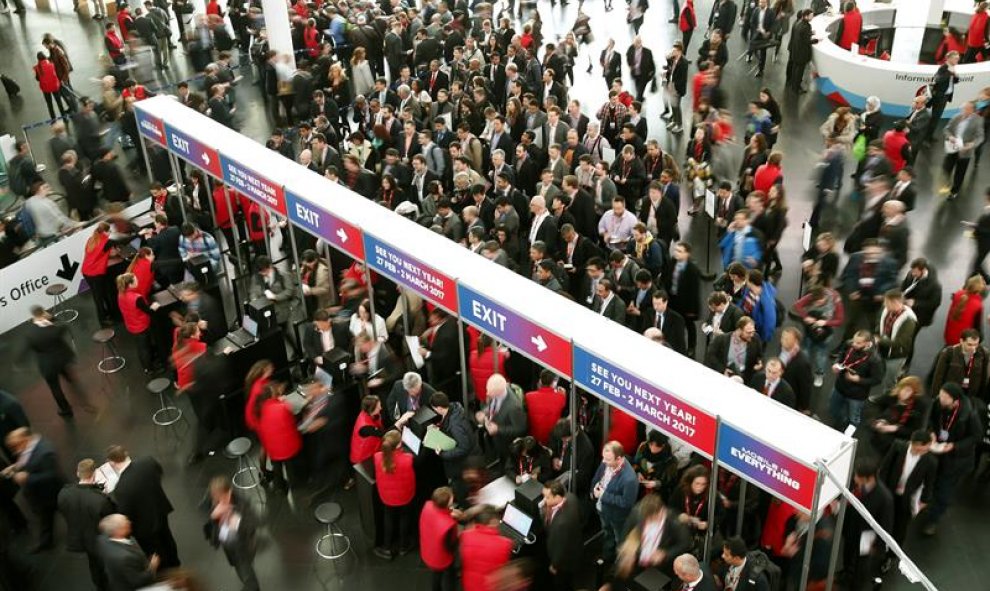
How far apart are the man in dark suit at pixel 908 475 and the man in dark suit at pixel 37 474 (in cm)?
691

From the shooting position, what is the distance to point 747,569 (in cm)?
623

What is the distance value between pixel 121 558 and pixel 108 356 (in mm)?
4987

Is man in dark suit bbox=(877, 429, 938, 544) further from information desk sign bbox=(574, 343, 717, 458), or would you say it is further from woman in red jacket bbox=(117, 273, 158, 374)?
woman in red jacket bbox=(117, 273, 158, 374)

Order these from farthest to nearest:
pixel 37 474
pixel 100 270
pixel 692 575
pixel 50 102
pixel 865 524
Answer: pixel 50 102 < pixel 100 270 < pixel 37 474 < pixel 865 524 < pixel 692 575

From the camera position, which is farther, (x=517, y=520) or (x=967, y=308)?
(x=967, y=308)

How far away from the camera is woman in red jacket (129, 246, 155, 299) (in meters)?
10.2

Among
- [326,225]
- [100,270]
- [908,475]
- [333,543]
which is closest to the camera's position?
[908,475]

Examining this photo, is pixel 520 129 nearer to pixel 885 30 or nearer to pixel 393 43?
pixel 393 43

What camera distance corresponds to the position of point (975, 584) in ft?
24.0

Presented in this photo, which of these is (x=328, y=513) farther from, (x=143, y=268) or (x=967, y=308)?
(x=967, y=308)

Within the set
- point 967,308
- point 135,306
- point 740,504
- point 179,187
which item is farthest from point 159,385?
point 967,308

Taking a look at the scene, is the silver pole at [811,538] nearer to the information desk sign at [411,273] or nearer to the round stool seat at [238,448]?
the information desk sign at [411,273]

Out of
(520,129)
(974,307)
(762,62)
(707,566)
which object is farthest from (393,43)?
(707,566)

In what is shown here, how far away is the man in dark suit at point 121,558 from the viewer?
6668mm
